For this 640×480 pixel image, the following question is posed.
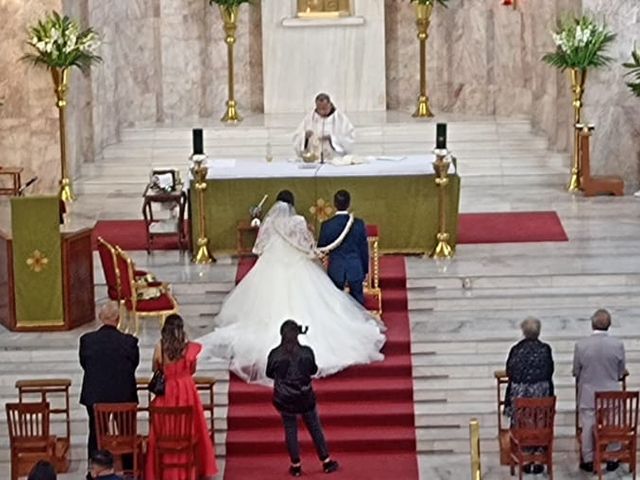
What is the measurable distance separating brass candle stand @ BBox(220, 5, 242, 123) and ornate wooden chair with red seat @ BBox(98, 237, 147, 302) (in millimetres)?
8486

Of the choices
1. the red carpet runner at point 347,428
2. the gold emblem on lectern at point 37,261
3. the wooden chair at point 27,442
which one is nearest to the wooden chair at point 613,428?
the red carpet runner at point 347,428

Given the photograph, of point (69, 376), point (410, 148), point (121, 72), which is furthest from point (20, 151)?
point (69, 376)

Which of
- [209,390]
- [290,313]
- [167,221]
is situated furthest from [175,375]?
[167,221]

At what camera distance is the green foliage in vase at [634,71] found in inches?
905

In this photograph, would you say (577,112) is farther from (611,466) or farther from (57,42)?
(611,466)

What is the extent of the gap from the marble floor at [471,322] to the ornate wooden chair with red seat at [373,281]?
352 millimetres

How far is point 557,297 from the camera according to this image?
19.1m

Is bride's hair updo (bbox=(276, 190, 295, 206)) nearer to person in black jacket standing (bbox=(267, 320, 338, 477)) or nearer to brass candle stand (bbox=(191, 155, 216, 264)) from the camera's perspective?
brass candle stand (bbox=(191, 155, 216, 264))

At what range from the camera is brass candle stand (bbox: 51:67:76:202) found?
23.7 metres

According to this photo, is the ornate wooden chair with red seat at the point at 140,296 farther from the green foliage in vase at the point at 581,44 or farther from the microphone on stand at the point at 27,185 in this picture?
the green foliage in vase at the point at 581,44

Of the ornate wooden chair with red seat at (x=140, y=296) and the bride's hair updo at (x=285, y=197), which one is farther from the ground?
the bride's hair updo at (x=285, y=197)

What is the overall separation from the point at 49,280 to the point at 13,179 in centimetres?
618

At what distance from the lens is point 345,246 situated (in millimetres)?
18000

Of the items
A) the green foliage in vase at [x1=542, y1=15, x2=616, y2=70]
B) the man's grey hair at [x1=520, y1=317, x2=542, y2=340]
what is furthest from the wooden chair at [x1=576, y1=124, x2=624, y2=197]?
the man's grey hair at [x1=520, y1=317, x2=542, y2=340]
